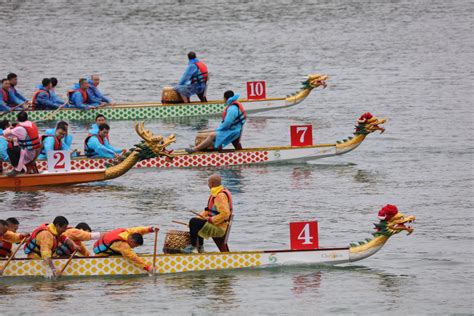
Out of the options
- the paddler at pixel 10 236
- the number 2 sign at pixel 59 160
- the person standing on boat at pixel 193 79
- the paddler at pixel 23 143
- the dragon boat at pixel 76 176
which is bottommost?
the paddler at pixel 10 236

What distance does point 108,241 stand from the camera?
26.9 m

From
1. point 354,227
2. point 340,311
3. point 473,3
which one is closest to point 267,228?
point 354,227

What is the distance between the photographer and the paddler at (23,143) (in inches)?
1357

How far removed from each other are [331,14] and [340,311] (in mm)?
53350

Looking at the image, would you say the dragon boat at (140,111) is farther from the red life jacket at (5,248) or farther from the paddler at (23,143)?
the red life jacket at (5,248)

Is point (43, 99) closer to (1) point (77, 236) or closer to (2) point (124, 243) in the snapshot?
(1) point (77, 236)

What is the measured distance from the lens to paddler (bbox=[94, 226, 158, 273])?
87.2ft

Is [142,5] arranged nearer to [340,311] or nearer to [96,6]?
[96,6]

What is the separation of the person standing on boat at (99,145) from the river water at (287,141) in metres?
0.89

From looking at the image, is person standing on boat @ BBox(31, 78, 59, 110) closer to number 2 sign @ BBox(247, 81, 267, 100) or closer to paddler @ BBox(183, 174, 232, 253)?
number 2 sign @ BBox(247, 81, 267, 100)

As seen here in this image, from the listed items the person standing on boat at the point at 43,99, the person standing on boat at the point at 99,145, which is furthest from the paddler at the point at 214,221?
the person standing on boat at the point at 43,99

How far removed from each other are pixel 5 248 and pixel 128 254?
8.10 ft

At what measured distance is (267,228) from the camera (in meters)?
32.0

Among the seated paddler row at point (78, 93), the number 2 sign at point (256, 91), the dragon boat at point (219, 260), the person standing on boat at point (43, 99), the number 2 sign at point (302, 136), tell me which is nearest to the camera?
the dragon boat at point (219, 260)
